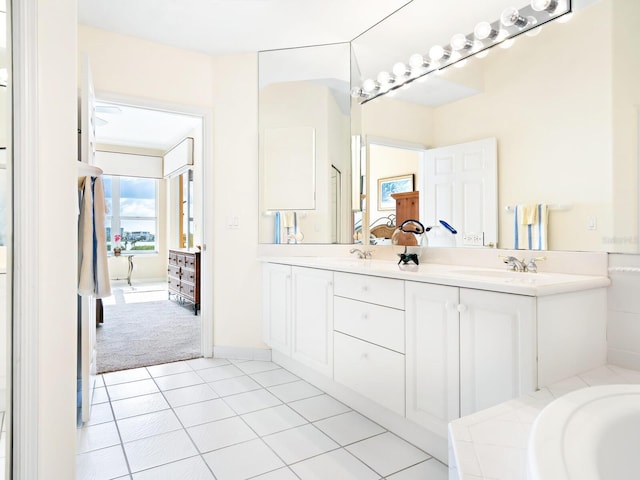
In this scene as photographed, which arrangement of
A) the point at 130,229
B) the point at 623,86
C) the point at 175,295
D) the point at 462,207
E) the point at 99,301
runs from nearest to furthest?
the point at 623,86, the point at 462,207, the point at 99,301, the point at 175,295, the point at 130,229

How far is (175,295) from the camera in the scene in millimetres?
5949

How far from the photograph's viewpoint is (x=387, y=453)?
6.06 feet

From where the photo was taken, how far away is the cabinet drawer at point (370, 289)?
6.37 ft

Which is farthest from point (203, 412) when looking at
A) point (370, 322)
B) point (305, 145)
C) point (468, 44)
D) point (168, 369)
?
point (468, 44)

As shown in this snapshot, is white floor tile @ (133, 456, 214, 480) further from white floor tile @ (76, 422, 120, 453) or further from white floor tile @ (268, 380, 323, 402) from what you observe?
white floor tile @ (268, 380, 323, 402)

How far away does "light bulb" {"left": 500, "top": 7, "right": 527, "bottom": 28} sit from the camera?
6.56 feet

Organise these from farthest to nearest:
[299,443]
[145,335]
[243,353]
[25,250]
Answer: [145,335]
[243,353]
[299,443]
[25,250]

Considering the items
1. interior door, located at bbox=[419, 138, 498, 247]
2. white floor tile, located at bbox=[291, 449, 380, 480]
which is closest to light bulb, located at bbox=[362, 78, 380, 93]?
interior door, located at bbox=[419, 138, 498, 247]

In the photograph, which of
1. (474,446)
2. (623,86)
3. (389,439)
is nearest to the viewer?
(474,446)

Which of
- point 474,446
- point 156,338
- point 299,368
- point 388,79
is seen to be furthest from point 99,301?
point 474,446

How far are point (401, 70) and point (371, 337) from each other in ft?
5.91

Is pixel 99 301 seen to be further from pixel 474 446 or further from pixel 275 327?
pixel 474 446

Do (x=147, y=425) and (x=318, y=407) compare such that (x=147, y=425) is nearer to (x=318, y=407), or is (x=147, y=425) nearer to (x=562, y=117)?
(x=318, y=407)

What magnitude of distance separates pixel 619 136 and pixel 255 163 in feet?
8.16
